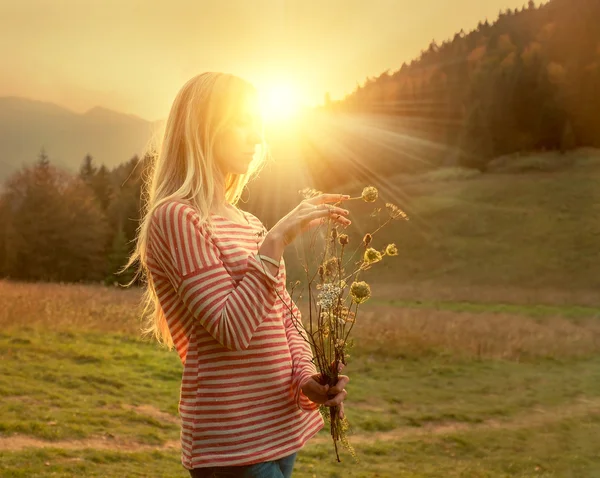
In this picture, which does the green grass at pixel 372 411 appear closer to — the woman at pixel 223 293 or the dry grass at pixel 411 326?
the dry grass at pixel 411 326

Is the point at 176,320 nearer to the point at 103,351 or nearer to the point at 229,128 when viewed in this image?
the point at 229,128

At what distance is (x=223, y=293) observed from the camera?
1.49 metres

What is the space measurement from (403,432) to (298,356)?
7.46 metres

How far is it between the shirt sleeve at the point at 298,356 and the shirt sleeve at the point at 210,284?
0.65 feet

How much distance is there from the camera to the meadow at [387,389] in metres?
6.74

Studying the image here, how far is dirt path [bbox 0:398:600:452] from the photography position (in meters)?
6.30

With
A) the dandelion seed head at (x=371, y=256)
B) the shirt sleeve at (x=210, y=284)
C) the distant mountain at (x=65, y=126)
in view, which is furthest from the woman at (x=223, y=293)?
the distant mountain at (x=65, y=126)

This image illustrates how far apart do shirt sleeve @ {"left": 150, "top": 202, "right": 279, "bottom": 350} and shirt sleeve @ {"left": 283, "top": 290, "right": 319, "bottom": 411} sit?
0.65ft

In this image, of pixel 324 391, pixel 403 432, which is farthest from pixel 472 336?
pixel 324 391

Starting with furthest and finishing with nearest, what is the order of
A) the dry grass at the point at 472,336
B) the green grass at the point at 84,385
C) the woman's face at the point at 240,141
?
1. the dry grass at the point at 472,336
2. the green grass at the point at 84,385
3. the woman's face at the point at 240,141

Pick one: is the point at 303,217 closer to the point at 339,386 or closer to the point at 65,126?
the point at 339,386

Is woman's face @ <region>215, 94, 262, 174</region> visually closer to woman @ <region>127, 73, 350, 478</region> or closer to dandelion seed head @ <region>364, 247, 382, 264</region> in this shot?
woman @ <region>127, 73, 350, 478</region>

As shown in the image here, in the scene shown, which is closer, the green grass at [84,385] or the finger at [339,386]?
the finger at [339,386]

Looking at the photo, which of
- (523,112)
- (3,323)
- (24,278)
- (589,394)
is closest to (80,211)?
(24,278)
